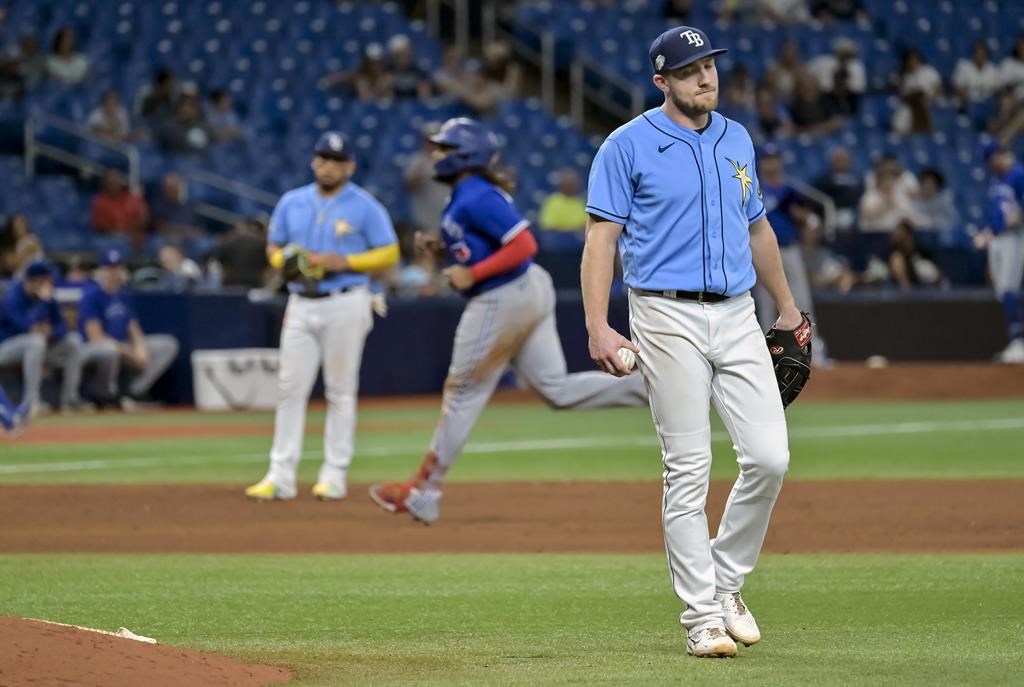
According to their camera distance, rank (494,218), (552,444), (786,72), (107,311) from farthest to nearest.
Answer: (786,72) → (107,311) → (552,444) → (494,218)

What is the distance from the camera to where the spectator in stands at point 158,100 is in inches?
884

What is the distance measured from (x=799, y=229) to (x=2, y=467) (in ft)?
35.7

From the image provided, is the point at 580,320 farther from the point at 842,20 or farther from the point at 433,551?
the point at 433,551

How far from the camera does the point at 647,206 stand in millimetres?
6059

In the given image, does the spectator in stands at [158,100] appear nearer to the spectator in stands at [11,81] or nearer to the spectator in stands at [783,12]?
the spectator in stands at [11,81]

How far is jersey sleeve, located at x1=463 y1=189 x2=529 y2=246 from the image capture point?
9.67 m

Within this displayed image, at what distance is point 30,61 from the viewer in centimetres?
2262

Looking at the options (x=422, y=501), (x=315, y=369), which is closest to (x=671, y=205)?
(x=422, y=501)

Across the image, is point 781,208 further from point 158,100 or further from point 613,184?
point 613,184

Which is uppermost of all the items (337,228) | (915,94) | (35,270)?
(915,94)

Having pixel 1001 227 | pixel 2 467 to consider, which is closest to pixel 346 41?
pixel 1001 227

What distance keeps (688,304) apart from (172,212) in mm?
16087

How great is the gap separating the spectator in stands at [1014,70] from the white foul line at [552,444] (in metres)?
11.3

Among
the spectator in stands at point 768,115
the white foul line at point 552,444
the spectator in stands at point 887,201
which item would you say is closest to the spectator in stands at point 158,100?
the spectator in stands at point 768,115
